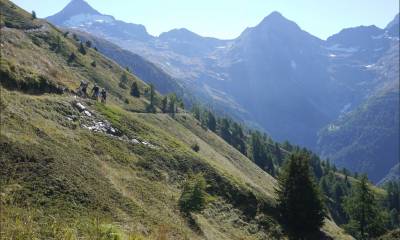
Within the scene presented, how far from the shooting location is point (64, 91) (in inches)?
2635

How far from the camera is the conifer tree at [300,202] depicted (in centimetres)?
6494

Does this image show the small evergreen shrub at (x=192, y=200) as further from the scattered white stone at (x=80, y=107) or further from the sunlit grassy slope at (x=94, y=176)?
the scattered white stone at (x=80, y=107)

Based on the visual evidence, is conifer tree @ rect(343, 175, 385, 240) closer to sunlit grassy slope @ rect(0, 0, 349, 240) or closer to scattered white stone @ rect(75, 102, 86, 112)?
sunlit grassy slope @ rect(0, 0, 349, 240)

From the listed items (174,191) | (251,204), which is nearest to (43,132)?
(174,191)

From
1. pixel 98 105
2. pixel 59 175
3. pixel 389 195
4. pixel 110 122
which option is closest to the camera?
pixel 59 175

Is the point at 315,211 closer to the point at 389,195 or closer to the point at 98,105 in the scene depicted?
the point at 98,105

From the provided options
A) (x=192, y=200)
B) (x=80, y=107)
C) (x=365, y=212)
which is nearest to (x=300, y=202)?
(x=365, y=212)

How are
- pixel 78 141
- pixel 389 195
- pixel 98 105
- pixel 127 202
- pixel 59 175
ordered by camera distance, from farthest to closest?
pixel 389 195
pixel 98 105
pixel 78 141
pixel 127 202
pixel 59 175

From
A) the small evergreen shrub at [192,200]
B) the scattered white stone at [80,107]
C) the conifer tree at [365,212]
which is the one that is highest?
the conifer tree at [365,212]

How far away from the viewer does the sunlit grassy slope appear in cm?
2816

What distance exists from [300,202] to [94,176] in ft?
124

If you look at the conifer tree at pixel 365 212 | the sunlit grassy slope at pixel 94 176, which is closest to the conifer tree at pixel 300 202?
the sunlit grassy slope at pixel 94 176

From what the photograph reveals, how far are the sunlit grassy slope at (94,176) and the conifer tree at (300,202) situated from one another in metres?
3.00

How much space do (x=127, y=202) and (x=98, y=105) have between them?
34.0 m
